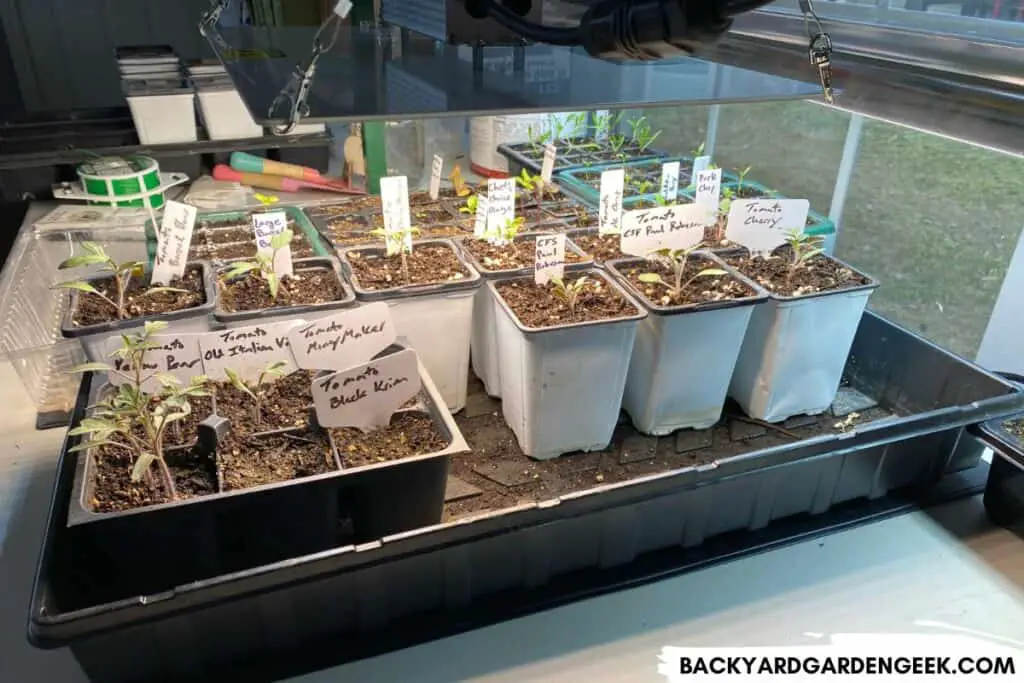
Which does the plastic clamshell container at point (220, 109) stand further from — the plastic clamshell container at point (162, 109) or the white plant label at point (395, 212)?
the white plant label at point (395, 212)

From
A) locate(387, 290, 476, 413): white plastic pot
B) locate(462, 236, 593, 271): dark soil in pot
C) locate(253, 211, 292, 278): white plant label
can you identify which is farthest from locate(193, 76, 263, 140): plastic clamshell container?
locate(387, 290, 476, 413): white plastic pot

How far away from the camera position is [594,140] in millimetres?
2082

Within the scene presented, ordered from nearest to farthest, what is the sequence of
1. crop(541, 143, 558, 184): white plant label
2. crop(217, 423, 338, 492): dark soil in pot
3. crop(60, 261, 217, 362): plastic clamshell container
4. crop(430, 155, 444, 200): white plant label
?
1. crop(217, 423, 338, 492): dark soil in pot
2. crop(60, 261, 217, 362): plastic clamshell container
3. crop(430, 155, 444, 200): white plant label
4. crop(541, 143, 558, 184): white plant label

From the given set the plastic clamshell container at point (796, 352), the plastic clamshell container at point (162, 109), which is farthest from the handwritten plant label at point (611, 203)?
the plastic clamshell container at point (162, 109)

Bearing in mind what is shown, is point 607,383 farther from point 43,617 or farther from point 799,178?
point 799,178

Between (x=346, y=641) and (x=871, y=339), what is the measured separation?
3.43ft

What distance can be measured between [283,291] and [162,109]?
35.6 inches

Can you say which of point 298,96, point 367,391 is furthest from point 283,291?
point 298,96

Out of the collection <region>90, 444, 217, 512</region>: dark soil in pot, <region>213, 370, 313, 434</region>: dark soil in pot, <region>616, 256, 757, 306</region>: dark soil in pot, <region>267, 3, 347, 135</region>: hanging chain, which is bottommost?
<region>90, 444, 217, 512</region>: dark soil in pot

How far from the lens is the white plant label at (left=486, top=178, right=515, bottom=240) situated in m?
1.30

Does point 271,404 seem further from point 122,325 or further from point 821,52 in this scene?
point 821,52

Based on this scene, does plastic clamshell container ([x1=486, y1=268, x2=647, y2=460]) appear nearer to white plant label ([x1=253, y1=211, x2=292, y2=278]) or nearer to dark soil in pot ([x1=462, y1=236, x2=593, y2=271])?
dark soil in pot ([x1=462, y1=236, x2=593, y2=271])

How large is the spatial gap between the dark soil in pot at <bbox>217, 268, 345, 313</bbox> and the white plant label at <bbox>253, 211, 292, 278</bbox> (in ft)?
0.07

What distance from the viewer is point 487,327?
1255 mm
